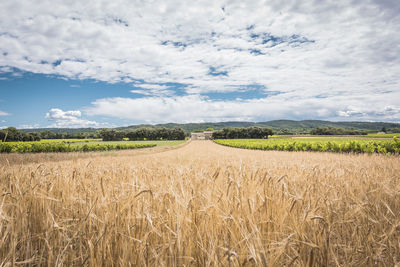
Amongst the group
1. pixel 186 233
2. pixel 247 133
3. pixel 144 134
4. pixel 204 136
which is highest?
pixel 186 233

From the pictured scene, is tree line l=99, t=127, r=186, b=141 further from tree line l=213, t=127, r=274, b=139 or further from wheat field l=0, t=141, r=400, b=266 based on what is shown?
wheat field l=0, t=141, r=400, b=266

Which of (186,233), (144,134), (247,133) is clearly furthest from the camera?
(144,134)

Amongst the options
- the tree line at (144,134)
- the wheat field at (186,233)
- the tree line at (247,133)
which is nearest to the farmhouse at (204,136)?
the tree line at (247,133)

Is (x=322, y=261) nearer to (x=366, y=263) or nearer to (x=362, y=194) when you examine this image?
(x=366, y=263)

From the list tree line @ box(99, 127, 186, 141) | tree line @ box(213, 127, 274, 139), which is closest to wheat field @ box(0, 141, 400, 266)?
tree line @ box(99, 127, 186, 141)

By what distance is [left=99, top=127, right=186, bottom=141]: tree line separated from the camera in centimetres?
11194

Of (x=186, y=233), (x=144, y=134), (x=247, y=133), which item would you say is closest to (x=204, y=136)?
(x=247, y=133)

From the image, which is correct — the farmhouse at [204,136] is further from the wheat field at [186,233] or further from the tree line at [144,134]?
the wheat field at [186,233]

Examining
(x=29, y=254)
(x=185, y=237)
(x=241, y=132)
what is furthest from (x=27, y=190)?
(x=241, y=132)

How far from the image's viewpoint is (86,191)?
8.52 ft

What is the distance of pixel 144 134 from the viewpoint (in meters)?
131

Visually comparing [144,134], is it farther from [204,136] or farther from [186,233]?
[186,233]

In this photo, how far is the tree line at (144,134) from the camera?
112 meters

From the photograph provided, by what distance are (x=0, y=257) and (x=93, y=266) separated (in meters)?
0.70
